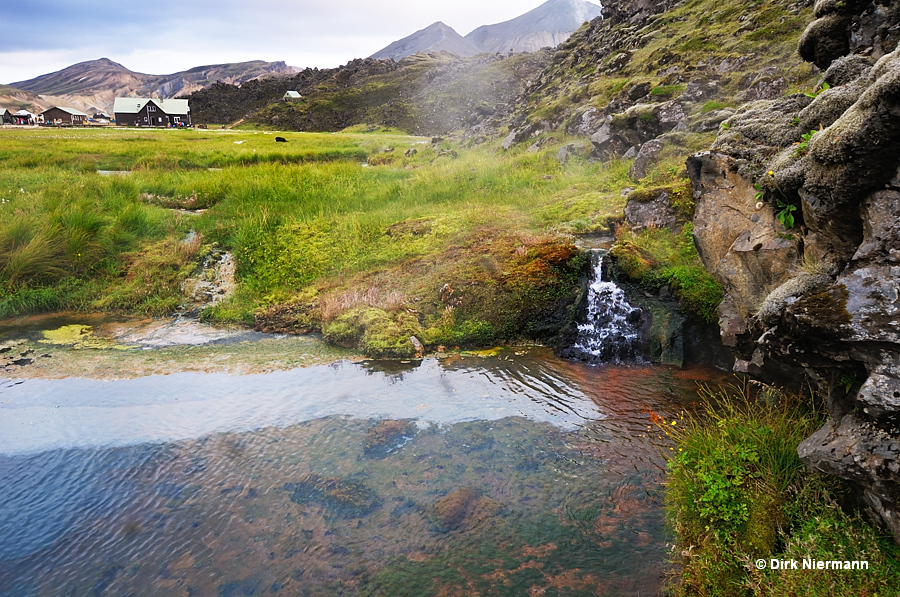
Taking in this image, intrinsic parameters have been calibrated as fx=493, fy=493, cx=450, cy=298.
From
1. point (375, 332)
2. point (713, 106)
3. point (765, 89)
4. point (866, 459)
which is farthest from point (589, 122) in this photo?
point (866, 459)

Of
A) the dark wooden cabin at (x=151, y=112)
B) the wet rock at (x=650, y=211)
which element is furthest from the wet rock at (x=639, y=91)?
the dark wooden cabin at (x=151, y=112)

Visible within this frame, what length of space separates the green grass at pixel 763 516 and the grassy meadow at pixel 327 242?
6.36 metres

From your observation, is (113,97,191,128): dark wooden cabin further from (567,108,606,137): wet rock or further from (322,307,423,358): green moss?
(322,307,423,358): green moss

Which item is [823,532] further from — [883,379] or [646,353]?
[646,353]

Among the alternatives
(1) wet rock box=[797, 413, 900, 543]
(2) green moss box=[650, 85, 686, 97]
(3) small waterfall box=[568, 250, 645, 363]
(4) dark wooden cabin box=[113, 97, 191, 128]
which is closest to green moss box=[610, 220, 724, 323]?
(3) small waterfall box=[568, 250, 645, 363]

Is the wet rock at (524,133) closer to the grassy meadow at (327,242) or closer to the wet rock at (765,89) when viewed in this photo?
the grassy meadow at (327,242)

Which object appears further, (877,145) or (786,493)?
(786,493)

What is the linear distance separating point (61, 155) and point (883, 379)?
36309 millimetres

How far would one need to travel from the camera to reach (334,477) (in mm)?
6848

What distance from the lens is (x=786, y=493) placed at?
4566 mm

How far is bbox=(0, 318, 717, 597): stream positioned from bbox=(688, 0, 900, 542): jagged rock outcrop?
A: 89.6 inches

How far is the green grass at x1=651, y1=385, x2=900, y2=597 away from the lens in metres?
3.81

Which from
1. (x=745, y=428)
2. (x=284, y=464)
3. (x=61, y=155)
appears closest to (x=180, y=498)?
(x=284, y=464)

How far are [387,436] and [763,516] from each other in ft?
16.7
